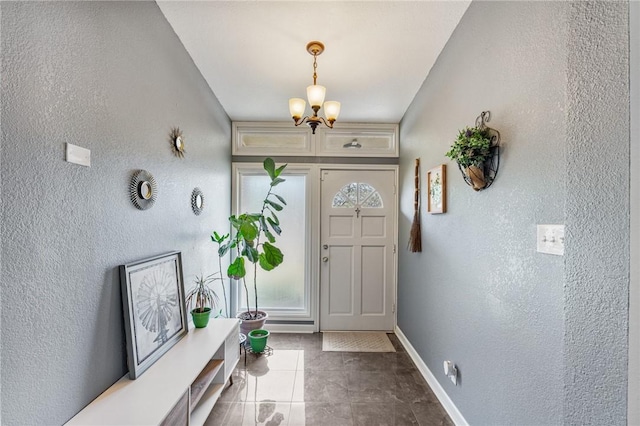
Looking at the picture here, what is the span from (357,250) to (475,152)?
2.30 m

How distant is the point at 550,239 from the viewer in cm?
111

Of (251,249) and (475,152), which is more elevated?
(475,152)

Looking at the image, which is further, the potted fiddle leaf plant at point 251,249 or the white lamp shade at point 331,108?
the potted fiddle leaf plant at point 251,249

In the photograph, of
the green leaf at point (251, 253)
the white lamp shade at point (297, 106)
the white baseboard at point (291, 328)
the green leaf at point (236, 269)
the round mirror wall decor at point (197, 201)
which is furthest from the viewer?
the white baseboard at point (291, 328)

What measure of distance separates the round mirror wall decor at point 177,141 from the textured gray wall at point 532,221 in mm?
1935

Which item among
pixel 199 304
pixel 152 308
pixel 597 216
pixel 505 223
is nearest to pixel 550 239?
pixel 505 223

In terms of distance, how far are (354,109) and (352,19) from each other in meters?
1.39

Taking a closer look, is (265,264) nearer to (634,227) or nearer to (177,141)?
(177,141)

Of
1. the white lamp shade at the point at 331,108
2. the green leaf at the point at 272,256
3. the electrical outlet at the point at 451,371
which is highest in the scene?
the white lamp shade at the point at 331,108

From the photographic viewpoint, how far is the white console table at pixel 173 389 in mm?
1201

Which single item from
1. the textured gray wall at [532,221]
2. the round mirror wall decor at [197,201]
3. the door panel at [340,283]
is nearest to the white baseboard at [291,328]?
the door panel at [340,283]

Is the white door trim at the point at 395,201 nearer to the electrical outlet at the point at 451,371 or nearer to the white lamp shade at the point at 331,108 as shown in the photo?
the white lamp shade at the point at 331,108

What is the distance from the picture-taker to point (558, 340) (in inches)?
41.7

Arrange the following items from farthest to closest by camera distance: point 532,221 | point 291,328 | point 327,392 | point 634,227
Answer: point 291,328 < point 327,392 < point 532,221 < point 634,227
